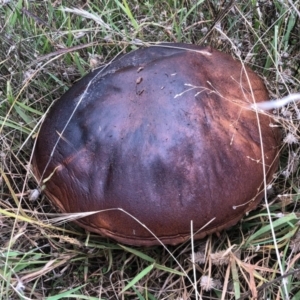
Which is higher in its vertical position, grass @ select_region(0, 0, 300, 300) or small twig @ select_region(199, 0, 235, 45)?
small twig @ select_region(199, 0, 235, 45)

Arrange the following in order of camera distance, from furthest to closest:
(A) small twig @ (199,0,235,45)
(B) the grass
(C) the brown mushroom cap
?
(A) small twig @ (199,0,235,45) < (B) the grass < (C) the brown mushroom cap

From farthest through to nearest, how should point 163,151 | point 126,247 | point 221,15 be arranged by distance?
point 221,15 → point 126,247 → point 163,151

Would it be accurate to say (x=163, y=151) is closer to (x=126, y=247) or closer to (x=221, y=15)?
(x=126, y=247)

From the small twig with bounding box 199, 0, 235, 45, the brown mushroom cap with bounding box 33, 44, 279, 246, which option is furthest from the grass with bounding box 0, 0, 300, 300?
the brown mushroom cap with bounding box 33, 44, 279, 246

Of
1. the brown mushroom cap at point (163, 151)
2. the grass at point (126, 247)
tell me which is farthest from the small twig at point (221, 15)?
the brown mushroom cap at point (163, 151)

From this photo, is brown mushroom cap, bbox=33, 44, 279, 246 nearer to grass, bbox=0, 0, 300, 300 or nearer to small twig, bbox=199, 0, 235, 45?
grass, bbox=0, 0, 300, 300

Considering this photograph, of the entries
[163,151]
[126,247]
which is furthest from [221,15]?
[126,247]
